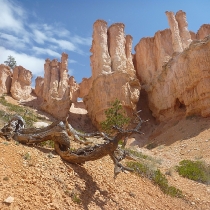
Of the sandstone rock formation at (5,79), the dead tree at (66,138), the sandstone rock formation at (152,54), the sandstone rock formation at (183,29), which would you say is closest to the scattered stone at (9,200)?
the dead tree at (66,138)

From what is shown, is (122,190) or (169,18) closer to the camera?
(122,190)

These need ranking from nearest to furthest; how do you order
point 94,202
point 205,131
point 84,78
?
point 94,202, point 205,131, point 84,78

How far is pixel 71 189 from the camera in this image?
647 centimetres

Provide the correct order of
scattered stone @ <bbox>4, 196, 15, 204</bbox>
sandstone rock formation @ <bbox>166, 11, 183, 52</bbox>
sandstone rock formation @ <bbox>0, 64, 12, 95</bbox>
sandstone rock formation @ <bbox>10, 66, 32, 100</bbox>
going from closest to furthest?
scattered stone @ <bbox>4, 196, 15, 204</bbox>
sandstone rock formation @ <bbox>166, 11, 183, 52</bbox>
sandstone rock formation @ <bbox>0, 64, 12, 95</bbox>
sandstone rock formation @ <bbox>10, 66, 32, 100</bbox>

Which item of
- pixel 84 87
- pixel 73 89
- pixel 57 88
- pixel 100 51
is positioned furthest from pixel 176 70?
pixel 73 89

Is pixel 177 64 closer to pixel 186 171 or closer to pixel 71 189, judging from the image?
pixel 186 171

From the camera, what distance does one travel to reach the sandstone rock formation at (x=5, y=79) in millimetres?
36031

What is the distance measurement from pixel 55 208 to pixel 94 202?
132cm

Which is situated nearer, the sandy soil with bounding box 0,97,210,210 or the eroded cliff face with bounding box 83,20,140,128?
the sandy soil with bounding box 0,97,210,210

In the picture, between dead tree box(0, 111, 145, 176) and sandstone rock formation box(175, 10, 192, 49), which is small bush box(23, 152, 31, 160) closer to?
dead tree box(0, 111, 145, 176)

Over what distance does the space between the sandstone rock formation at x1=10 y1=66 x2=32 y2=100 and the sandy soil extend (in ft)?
97.7

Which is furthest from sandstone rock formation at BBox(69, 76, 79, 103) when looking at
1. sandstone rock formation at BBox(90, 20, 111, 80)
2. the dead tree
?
the dead tree

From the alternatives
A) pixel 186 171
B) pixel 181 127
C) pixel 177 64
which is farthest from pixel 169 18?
pixel 186 171

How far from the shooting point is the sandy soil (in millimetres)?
5551
